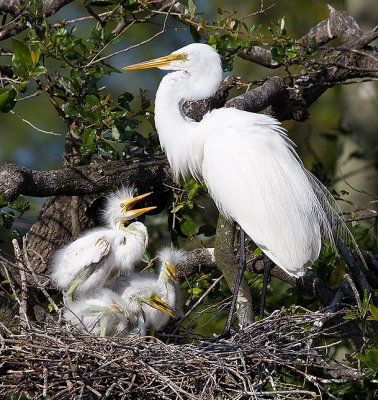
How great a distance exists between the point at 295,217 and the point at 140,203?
88 centimetres

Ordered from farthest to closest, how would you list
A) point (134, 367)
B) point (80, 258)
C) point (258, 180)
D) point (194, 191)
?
point (194, 191) → point (258, 180) → point (80, 258) → point (134, 367)

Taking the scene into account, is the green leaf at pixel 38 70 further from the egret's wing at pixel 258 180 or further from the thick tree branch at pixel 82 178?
the egret's wing at pixel 258 180

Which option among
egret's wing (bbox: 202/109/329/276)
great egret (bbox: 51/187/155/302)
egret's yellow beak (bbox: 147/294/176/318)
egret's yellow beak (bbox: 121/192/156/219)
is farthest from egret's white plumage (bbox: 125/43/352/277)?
egret's yellow beak (bbox: 147/294/176/318)

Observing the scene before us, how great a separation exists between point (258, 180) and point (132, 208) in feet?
2.11

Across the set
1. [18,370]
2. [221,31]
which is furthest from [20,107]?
[18,370]

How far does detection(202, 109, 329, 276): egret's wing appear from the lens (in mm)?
4660

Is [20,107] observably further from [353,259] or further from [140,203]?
[353,259]

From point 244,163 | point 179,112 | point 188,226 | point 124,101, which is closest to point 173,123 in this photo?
point 179,112

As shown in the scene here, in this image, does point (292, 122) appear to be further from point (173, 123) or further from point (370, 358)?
point (370, 358)

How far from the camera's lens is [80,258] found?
441cm

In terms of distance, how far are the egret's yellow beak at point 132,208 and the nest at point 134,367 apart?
2.86 feet

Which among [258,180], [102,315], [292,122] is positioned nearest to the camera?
[102,315]

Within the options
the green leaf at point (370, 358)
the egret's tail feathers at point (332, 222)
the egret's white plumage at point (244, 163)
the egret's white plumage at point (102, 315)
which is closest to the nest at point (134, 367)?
the green leaf at point (370, 358)

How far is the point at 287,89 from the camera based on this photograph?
17.5 ft
